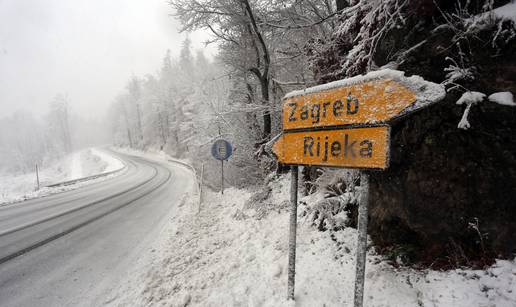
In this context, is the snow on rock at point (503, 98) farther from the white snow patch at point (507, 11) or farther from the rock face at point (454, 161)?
the white snow patch at point (507, 11)

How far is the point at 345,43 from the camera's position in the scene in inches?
160

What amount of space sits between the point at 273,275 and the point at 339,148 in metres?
2.29

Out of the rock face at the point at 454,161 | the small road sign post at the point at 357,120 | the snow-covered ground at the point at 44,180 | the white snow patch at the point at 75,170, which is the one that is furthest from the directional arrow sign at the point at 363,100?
the white snow patch at the point at 75,170

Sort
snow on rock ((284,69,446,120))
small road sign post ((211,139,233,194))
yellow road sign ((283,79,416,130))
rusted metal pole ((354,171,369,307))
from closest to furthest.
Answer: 1. snow on rock ((284,69,446,120))
2. yellow road sign ((283,79,416,130))
3. rusted metal pole ((354,171,369,307))
4. small road sign post ((211,139,233,194))

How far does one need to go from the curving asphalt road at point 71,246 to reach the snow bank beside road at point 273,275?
20.8 inches

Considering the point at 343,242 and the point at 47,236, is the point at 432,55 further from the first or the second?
the point at 47,236

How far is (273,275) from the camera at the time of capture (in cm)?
316

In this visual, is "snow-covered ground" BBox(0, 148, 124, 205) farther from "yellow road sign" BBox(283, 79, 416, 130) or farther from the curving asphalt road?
"yellow road sign" BBox(283, 79, 416, 130)

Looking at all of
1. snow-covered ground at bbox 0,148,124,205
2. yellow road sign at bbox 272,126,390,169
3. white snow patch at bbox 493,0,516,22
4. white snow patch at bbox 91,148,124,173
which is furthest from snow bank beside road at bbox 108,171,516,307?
white snow patch at bbox 91,148,124,173

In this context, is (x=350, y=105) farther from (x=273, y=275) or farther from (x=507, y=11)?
(x=273, y=275)

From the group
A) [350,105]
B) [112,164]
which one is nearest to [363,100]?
[350,105]

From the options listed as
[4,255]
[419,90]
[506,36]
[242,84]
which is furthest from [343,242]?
[242,84]

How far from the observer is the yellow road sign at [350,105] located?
164 cm

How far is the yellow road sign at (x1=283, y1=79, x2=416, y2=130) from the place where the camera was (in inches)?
64.6
